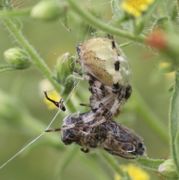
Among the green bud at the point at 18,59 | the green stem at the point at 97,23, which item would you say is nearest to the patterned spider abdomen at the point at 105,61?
the green stem at the point at 97,23

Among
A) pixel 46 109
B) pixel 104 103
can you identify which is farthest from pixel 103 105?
pixel 46 109

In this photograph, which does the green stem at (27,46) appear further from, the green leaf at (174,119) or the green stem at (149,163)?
the green leaf at (174,119)

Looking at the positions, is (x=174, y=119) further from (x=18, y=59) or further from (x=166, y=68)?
(x=18, y=59)

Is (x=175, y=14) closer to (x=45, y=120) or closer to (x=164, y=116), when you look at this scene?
(x=164, y=116)

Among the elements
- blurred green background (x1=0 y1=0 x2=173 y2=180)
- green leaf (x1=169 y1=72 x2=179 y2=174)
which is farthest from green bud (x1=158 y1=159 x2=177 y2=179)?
blurred green background (x1=0 y1=0 x2=173 y2=180)

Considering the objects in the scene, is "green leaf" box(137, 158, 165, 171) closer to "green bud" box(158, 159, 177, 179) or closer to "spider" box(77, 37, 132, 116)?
"green bud" box(158, 159, 177, 179)
